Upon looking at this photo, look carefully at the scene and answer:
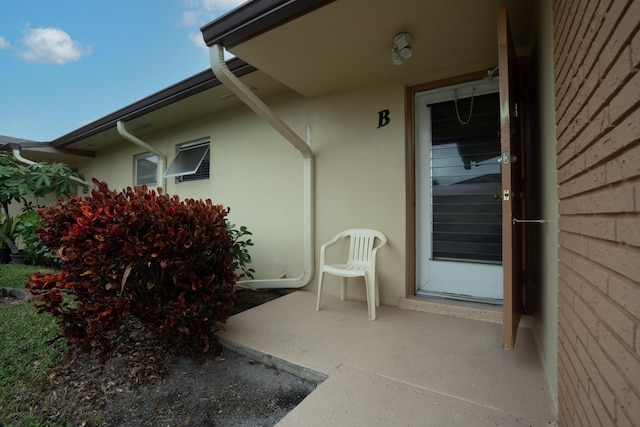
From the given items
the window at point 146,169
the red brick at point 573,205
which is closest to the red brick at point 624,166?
the red brick at point 573,205

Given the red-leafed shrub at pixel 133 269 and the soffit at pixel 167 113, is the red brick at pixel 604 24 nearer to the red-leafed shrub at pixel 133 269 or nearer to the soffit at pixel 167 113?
the red-leafed shrub at pixel 133 269

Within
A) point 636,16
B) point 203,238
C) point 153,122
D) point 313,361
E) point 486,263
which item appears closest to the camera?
point 636,16

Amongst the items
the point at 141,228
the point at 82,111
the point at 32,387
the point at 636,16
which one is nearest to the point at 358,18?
the point at 636,16

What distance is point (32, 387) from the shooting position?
1.76m

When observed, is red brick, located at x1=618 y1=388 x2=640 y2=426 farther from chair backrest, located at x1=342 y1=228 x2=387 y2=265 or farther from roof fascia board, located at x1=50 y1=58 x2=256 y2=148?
roof fascia board, located at x1=50 y1=58 x2=256 y2=148

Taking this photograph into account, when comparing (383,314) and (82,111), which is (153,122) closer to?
(383,314)

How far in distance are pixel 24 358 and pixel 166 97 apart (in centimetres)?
327

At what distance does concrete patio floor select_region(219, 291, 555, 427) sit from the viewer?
4.64 ft

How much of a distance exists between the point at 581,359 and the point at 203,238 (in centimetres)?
213

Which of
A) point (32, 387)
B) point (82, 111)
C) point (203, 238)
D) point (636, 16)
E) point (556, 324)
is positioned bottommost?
point (32, 387)

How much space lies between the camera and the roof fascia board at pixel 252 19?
204cm

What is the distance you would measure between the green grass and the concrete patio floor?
114cm

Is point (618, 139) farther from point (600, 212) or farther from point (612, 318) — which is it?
point (612, 318)

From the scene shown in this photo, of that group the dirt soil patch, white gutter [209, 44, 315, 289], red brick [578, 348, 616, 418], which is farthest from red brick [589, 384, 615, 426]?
white gutter [209, 44, 315, 289]
